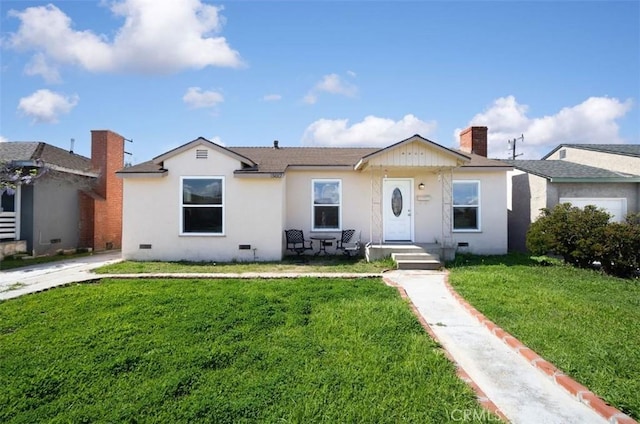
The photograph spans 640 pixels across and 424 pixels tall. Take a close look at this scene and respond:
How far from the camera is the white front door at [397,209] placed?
12.9 meters

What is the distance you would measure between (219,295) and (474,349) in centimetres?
459

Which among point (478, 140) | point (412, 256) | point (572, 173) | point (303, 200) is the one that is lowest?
point (412, 256)

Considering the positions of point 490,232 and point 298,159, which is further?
point 298,159

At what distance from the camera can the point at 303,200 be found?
12898mm

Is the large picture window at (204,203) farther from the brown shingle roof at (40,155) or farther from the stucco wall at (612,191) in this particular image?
the stucco wall at (612,191)

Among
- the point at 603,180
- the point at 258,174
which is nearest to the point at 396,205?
the point at 258,174

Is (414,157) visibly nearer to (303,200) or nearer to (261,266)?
(303,200)

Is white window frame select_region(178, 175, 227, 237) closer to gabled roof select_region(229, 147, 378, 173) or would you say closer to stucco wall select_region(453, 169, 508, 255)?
gabled roof select_region(229, 147, 378, 173)

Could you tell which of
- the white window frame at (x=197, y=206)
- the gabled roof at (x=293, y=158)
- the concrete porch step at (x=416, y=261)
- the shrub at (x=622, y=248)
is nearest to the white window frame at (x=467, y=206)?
the gabled roof at (x=293, y=158)

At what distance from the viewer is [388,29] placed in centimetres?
1133

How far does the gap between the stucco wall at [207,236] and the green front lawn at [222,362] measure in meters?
5.25

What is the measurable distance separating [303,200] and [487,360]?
930 cm

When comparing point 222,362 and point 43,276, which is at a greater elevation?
point 43,276

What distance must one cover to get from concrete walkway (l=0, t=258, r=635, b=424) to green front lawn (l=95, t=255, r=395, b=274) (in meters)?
1.15
